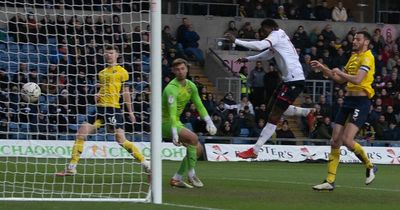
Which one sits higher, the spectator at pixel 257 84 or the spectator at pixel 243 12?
the spectator at pixel 243 12

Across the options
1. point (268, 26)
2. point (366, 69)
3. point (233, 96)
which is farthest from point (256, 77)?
point (366, 69)

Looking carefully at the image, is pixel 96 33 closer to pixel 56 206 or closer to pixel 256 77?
pixel 56 206

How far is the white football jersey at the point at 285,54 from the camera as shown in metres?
16.2

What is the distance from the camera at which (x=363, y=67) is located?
47.4 ft

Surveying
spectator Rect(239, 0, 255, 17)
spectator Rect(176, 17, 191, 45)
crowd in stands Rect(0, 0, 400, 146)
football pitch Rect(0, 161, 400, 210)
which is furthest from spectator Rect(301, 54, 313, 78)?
football pitch Rect(0, 161, 400, 210)

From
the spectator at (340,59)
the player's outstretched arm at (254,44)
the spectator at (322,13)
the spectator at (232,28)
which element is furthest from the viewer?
the spectator at (322,13)

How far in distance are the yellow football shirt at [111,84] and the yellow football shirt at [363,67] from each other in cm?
357

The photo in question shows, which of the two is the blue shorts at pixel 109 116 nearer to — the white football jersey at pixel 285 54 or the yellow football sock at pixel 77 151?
the yellow football sock at pixel 77 151

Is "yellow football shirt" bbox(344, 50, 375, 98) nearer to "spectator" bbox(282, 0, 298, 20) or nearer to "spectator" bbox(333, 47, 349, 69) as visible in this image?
"spectator" bbox(333, 47, 349, 69)

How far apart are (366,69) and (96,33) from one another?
4.22 meters

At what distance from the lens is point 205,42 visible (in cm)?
3409

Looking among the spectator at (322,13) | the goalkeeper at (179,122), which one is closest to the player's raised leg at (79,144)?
→ the goalkeeper at (179,122)

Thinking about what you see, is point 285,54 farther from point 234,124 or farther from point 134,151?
point 234,124

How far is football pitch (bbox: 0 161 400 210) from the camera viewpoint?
39.7 ft
